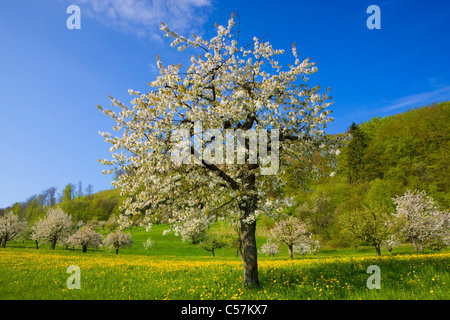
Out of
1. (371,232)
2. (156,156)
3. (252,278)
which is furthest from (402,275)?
(371,232)

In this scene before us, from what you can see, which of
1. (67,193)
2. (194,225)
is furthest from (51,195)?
(194,225)

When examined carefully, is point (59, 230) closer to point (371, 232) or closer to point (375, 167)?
point (371, 232)

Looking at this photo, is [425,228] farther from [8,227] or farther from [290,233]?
[8,227]

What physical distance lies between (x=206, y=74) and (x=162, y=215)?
640 centimetres

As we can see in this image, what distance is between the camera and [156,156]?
924cm

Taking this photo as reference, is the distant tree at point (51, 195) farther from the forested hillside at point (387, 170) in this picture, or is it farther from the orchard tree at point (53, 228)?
the forested hillside at point (387, 170)

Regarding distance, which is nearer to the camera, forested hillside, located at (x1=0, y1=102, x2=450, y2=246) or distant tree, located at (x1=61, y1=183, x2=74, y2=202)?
forested hillside, located at (x1=0, y1=102, x2=450, y2=246)

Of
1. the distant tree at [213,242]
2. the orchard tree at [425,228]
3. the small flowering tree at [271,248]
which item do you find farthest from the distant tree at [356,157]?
the distant tree at [213,242]
